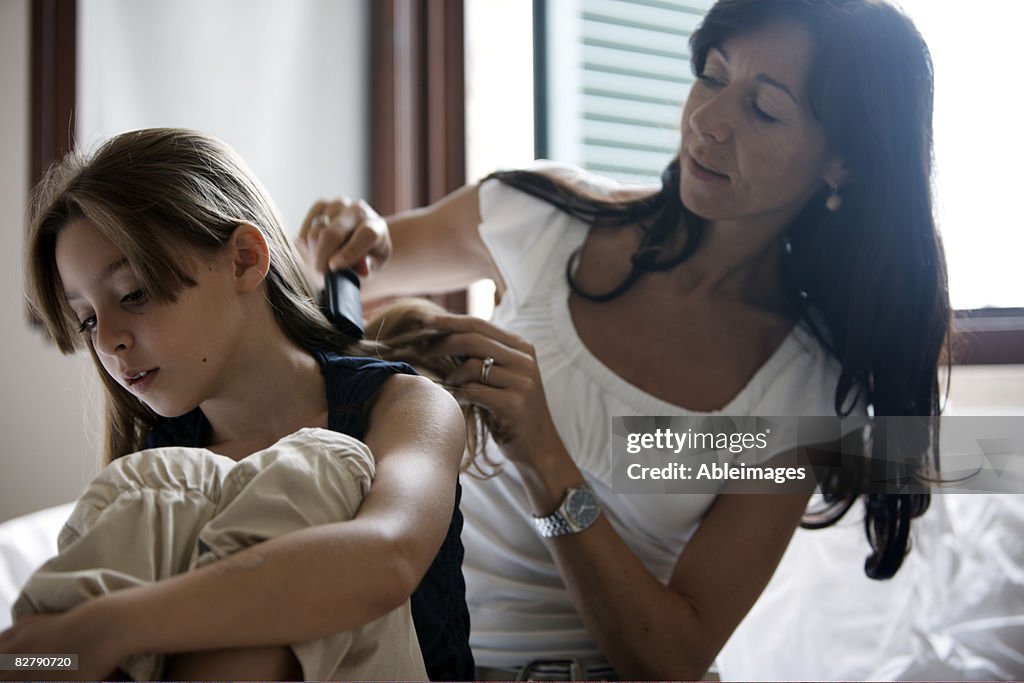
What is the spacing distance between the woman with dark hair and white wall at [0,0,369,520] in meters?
0.70

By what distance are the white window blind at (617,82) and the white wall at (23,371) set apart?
1.04 m

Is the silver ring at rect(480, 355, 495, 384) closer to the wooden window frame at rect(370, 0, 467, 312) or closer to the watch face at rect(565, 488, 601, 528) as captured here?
the watch face at rect(565, 488, 601, 528)

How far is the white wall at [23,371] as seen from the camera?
1.56 metres

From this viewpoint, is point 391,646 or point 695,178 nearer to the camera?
point 391,646

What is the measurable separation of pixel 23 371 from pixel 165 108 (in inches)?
21.6

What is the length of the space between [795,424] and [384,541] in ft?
2.15

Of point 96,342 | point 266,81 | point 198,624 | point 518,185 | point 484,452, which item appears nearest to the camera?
point 198,624

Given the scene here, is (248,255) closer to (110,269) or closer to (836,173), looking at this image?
(110,269)

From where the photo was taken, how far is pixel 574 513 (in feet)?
3.06

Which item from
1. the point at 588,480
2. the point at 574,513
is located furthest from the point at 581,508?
the point at 588,480

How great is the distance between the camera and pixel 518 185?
3.96 ft

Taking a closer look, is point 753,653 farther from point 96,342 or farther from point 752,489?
point 96,342

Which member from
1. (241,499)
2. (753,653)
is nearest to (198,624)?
(241,499)

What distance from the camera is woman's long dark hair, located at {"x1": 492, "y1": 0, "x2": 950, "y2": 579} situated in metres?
0.98
